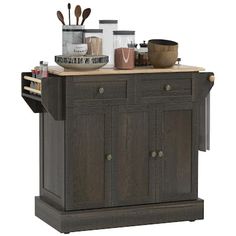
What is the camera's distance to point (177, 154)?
771cm

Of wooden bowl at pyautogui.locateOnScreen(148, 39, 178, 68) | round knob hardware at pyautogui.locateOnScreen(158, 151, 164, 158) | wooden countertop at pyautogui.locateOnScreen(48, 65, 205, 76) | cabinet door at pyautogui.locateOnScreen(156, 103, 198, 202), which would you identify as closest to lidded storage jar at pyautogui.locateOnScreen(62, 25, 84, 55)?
wooden countertop at pyautogui.locateOnScreen(48, 65, 205, 76)

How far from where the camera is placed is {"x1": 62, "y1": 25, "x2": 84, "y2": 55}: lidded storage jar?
298 inches

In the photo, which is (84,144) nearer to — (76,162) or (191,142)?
(76,162)

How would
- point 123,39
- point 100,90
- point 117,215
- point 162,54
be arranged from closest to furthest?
point 100,90
point 117,215
point 162,54
point 123,39

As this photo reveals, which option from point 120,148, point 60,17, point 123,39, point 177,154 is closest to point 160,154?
point 177,154

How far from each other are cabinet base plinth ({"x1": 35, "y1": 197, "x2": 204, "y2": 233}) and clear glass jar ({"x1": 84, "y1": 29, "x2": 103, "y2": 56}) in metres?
1.18

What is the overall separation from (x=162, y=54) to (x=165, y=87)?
0.25 metres

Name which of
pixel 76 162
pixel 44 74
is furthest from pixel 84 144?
pixel 44 74

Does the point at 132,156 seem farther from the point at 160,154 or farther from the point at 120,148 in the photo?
the point at 160,154

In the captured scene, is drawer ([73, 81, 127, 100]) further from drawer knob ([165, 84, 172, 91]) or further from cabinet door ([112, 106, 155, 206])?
drawer knob ([165, 84, 172, 91])

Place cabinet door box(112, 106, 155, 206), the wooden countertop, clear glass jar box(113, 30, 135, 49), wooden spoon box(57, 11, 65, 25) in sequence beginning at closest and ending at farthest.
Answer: the wooden countertop → cabinet door box(112, 106, 155, 206) → wooden spoon box(57, 11, 65, 25) → clear glass jar box(113, 30, 135, 49)

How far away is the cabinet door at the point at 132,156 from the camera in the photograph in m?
7.47

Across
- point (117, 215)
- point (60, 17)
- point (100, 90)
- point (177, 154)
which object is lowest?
point (117, 215)

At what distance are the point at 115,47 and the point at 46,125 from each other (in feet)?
2.61
